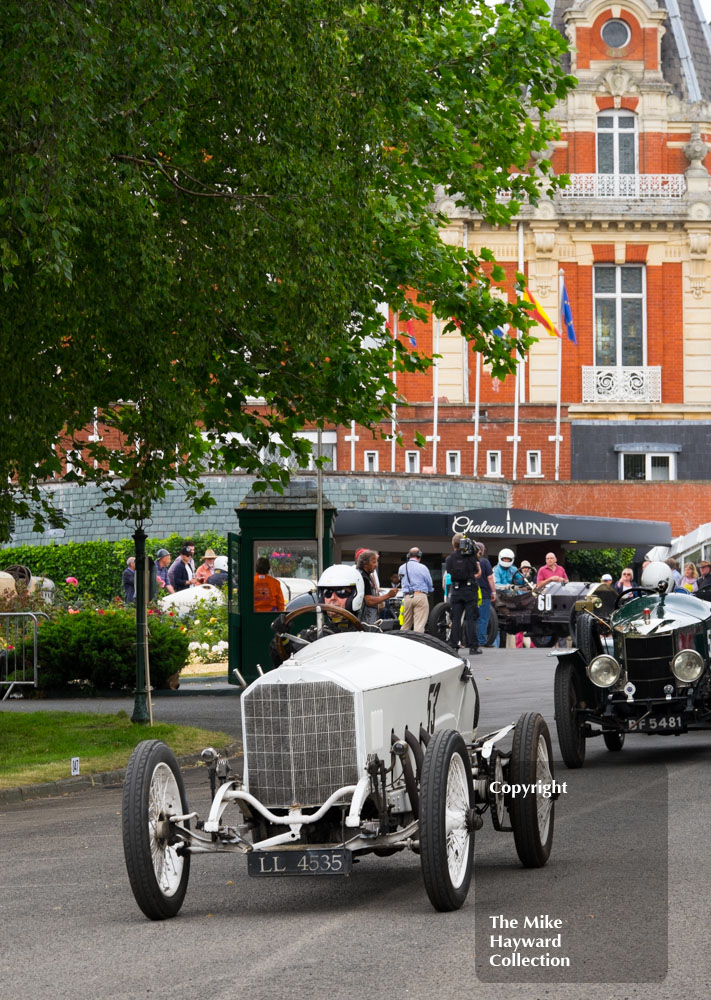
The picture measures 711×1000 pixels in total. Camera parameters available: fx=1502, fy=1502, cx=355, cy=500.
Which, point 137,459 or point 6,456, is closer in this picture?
point 6,456

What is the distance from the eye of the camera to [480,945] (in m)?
6.47

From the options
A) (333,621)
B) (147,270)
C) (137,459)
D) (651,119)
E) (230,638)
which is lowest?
(230,638)

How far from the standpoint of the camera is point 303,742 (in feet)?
24.4

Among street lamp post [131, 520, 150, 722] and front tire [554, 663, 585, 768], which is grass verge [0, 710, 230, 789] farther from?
front tire [554, 663, 585, 768]

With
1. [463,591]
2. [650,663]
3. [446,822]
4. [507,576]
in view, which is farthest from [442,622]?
[446,822]

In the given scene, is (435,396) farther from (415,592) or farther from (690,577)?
(415,592)

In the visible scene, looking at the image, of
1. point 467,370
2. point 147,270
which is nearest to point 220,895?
point 147,270

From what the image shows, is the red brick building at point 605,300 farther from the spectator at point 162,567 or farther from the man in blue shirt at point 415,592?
the man in blue shirt at point 415,592

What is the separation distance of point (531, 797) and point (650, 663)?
5.19 metres

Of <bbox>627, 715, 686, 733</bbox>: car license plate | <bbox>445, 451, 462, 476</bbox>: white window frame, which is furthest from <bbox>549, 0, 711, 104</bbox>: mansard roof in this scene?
<bbox>627, 715, 686, 733</bbox>: car license plate

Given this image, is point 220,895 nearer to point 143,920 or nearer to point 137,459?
point 143,920

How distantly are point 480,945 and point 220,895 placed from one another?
6.60 feet

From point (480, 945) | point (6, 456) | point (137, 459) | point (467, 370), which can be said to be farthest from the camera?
point (467, 370)

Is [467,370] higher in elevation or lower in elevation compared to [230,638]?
higher
